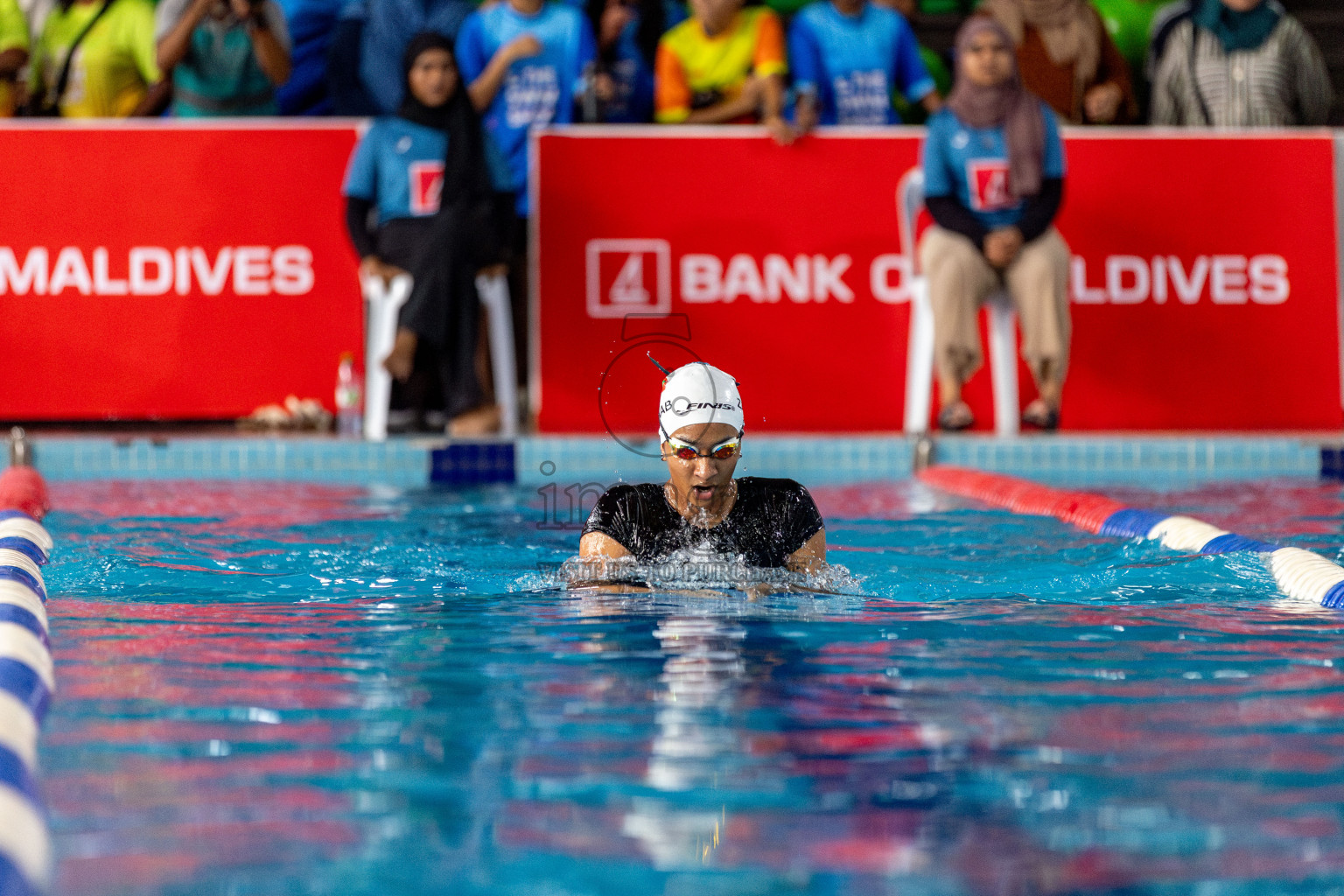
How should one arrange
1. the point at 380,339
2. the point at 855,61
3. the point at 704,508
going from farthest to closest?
the point at 855,61 < the point at 380,339 < the point at 704,508

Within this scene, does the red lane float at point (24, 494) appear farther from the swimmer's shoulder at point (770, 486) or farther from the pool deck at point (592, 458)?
the swimmer's shoulder at point (770, 486)

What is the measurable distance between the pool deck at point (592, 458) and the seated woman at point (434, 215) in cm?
43

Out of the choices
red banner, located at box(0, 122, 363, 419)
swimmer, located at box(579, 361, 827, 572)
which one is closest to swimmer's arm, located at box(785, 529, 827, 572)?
swimmer, located at box(579, 361, 827, 572)

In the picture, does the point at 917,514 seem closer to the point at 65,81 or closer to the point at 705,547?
the point at 705,547

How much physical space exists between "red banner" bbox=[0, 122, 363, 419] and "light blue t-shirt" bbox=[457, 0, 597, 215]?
31.3 inches

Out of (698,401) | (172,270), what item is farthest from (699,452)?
(172,270)

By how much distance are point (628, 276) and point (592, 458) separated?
1.31 meters

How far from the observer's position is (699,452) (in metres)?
3.80

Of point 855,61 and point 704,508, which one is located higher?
point 855,61

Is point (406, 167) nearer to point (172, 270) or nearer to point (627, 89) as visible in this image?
point (627, 89)

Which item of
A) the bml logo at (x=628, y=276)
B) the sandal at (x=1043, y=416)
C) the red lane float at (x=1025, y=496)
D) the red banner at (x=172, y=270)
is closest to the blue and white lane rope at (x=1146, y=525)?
the red lane float at (x=1025, y=496)

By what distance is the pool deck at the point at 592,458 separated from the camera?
23.9 ft

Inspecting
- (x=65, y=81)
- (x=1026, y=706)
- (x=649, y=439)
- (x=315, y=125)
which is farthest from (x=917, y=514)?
(x=65, y=81)

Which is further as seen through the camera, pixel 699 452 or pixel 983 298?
pixel 983 298
